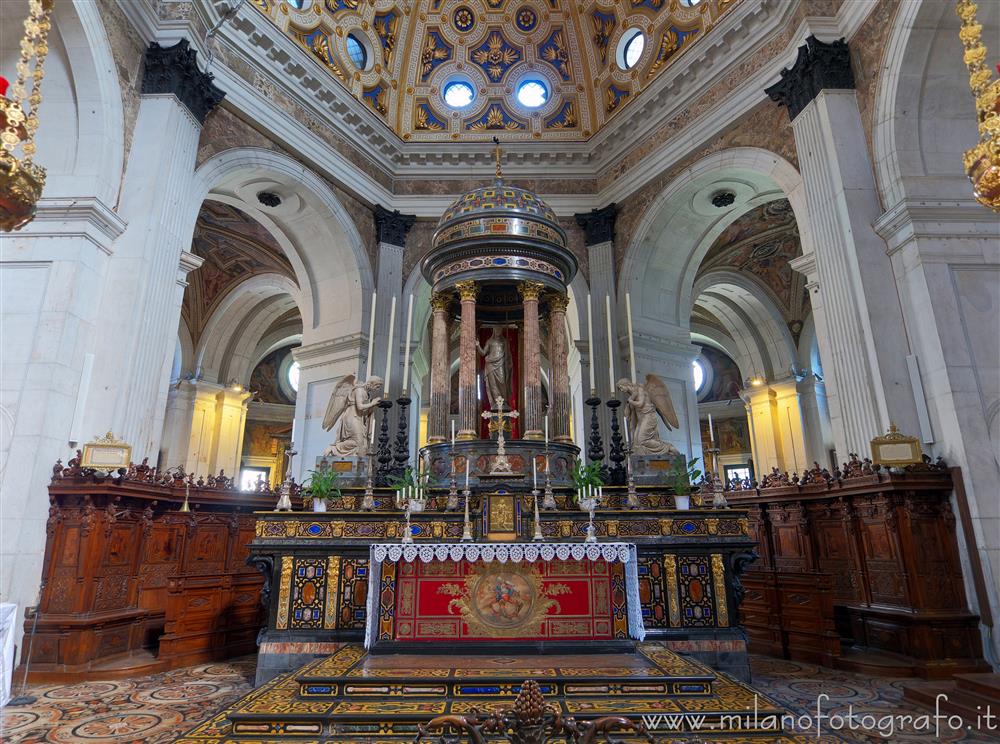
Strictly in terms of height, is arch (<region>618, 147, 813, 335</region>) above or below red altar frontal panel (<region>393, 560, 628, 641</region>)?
above

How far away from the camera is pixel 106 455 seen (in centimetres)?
608

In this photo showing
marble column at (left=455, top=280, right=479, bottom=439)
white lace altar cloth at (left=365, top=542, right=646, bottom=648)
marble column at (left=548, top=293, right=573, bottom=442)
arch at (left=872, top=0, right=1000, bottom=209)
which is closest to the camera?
white lace altar cloth at (left=365, top=542, right=646, bottom=648)

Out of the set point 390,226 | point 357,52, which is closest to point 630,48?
point 357,52

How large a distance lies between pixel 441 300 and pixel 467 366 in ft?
3.64

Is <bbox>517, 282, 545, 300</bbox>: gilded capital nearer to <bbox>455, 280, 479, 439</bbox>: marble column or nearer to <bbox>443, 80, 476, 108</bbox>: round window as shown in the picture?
<bbox>455, 280, 479, 439</bbox>: marble column

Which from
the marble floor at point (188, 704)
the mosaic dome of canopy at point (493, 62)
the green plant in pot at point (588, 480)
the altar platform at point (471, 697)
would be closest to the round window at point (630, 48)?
the mosaic dome of canopy at point (493, 62)

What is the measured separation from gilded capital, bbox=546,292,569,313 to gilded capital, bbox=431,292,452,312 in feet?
4.39

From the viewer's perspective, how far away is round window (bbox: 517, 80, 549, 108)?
13.0 meters

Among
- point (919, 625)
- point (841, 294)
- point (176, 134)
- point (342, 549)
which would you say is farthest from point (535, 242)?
point (919, 625)

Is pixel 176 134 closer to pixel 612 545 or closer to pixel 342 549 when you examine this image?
pixel 342 549

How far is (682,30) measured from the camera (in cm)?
1052

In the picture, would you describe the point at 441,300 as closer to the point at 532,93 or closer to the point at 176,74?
the point at 176,74

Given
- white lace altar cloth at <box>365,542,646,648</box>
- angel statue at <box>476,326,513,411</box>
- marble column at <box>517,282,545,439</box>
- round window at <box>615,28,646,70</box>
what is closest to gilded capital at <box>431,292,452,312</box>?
angel statue at <box>476,326,513,411</box>

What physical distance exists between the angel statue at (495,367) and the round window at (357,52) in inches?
291
